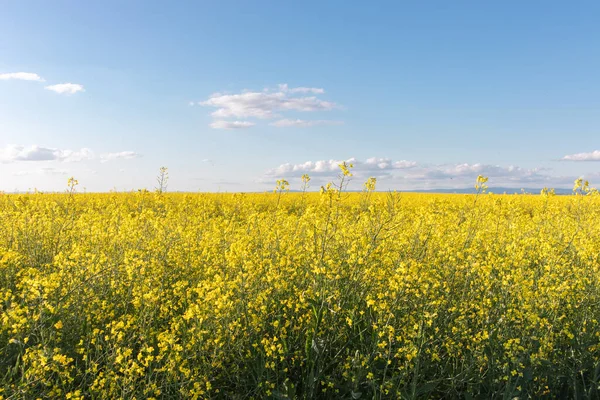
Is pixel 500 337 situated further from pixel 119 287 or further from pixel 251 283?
pixel 119 287

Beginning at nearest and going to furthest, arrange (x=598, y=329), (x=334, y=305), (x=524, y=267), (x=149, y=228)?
1. (x=334, y=305)
2. (x=598, y=329)
3. (x=524, y=267)
4. (x=149, y=228)

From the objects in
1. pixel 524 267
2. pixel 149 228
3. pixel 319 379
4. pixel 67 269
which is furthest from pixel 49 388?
pixel 524 267

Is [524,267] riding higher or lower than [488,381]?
higher

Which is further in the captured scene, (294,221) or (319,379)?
(294,221)

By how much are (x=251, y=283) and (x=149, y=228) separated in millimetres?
3243

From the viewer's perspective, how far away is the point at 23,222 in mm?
6680

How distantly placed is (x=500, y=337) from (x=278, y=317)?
1.93 metres

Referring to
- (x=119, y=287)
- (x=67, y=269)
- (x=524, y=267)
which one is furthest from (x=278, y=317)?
(x=524, y=267)

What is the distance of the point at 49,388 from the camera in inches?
121

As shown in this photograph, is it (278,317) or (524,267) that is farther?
(524,267)

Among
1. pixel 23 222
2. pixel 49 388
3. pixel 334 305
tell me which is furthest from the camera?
pixel 23 222

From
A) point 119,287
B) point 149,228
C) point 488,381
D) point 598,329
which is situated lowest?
point 488,381

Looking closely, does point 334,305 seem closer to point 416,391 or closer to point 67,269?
point 416,391

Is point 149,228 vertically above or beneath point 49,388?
above
